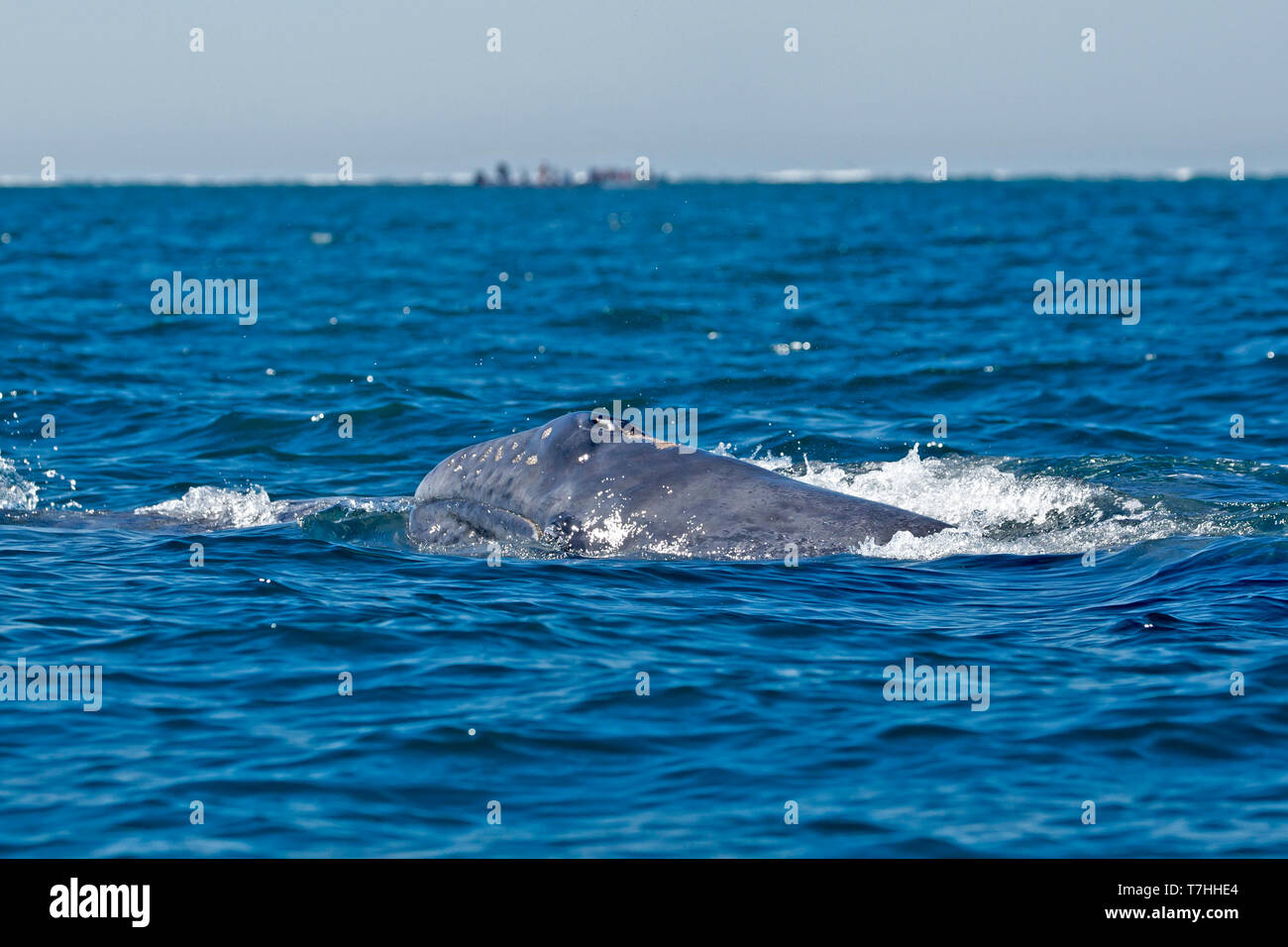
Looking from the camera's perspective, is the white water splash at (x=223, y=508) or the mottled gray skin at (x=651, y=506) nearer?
the mottled gray skin at (x=651, y=506)

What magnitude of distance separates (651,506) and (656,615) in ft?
6.16

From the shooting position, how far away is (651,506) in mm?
12539

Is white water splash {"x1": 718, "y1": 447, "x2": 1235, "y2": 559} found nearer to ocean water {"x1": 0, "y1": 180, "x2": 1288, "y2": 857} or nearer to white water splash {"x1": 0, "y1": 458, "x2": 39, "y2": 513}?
ocean water {"x1": 0, "y1": 180, "x2": 1288, "y2": 857}

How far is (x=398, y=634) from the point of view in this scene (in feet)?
34.0

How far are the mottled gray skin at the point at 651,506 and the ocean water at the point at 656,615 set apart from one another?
0.29 meters

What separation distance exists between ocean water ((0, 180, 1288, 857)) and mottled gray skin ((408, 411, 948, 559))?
294mm

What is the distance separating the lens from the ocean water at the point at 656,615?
749 centimetres

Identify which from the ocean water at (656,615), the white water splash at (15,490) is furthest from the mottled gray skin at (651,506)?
the white water splash at (15,490)

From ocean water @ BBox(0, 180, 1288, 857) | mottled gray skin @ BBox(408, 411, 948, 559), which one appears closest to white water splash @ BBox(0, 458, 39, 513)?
ocean water @ BBox(0, 180, 1288, 857)

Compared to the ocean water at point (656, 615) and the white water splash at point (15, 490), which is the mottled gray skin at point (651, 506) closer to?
the ocean water at point (656, 615)

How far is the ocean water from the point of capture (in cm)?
749

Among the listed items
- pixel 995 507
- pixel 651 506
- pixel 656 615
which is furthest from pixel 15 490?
Answer: pixel 995 507

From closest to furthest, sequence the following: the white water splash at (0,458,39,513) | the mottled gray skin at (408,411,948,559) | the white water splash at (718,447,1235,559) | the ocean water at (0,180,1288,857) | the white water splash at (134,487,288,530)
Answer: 1. the ocean water at (0,180,1288,857)
2. the mottled gray skin at (408,411,948,559)
3. the white water splash at (718,447,1235,559)
4. the white water splash at (134,487,288,530)
5. the white water splash at (0,458,39,513)
